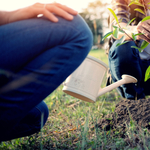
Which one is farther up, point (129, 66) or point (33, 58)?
point (33, 58)

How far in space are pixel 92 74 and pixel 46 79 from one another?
0.73 meters

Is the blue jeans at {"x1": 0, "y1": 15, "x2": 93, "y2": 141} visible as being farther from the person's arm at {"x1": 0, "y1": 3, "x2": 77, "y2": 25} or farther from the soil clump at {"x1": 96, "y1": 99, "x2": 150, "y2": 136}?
the soil clump at {"x1": 96, "y1": 99, "x2": 150, "y2": 136}

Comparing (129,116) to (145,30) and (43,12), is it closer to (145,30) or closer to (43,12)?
(145,30)

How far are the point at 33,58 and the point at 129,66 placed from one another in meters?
1.11

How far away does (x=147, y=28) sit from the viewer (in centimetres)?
100

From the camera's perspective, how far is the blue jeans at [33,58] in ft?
2.69

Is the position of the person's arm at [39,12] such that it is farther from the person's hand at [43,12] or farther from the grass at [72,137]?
the grass at [72,137]

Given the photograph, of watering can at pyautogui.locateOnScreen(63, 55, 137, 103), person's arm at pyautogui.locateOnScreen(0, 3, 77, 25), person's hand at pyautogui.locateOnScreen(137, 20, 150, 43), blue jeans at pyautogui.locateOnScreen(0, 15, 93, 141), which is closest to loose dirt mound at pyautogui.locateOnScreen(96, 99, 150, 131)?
watering can at pyautogui.locateOnScreen(63, 55, 137, 103)

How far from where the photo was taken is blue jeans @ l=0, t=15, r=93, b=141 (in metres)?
0.82

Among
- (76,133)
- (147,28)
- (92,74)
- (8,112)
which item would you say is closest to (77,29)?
(147,28)

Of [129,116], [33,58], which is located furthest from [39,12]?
[129,116]

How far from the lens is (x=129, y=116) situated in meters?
1.44

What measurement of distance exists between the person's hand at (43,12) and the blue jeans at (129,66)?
0.94m

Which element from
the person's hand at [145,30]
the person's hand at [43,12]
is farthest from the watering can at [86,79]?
the person's hand at [43,12]
